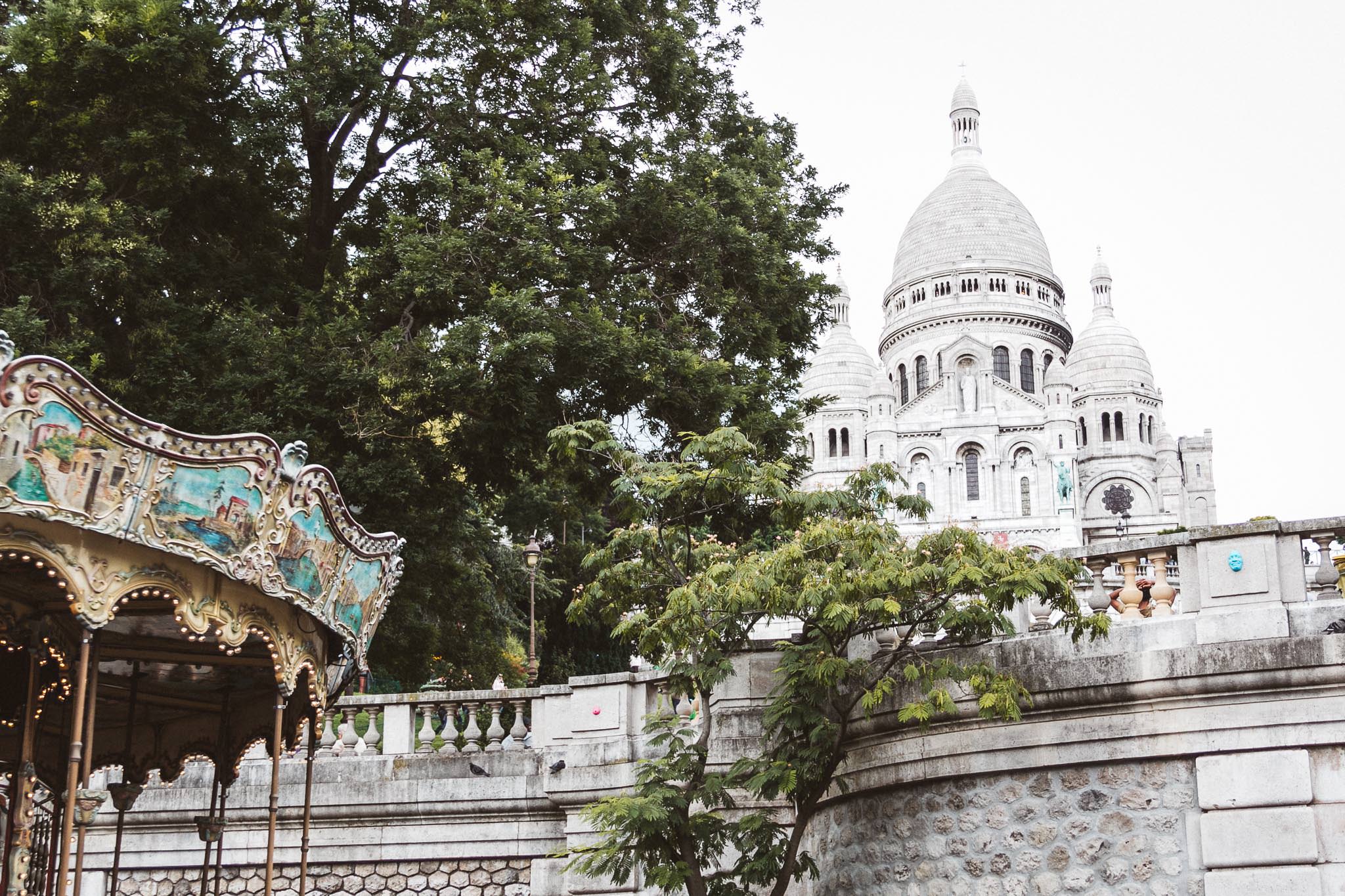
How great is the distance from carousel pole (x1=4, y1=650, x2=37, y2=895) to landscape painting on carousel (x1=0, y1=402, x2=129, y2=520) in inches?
87.4

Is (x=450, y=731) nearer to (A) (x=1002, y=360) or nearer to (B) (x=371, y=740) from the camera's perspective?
(B) (x=371, y=740)

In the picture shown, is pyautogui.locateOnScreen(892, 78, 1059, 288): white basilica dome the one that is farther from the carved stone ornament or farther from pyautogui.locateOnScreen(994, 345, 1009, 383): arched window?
the carved stone ornament

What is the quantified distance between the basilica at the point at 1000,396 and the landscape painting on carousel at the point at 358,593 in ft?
283

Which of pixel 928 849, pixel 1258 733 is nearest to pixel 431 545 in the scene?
pixel 928 849

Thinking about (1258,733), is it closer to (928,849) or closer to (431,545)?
(928,849)

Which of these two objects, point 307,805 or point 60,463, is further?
point 307,805

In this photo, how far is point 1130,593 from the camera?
11.7 m

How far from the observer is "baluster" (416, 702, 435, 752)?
1545 cm

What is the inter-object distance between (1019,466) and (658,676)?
92111mm

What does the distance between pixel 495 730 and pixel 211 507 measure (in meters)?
6.07

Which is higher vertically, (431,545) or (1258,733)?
(431,545)

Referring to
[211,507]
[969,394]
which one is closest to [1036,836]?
[211,507]

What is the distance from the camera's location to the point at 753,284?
65.0ft

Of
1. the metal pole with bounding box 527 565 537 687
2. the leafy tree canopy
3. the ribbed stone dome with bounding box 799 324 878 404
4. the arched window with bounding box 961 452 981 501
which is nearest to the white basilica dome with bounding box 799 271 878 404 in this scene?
the ribbed stone dome with bounding box 799 324 878 404
